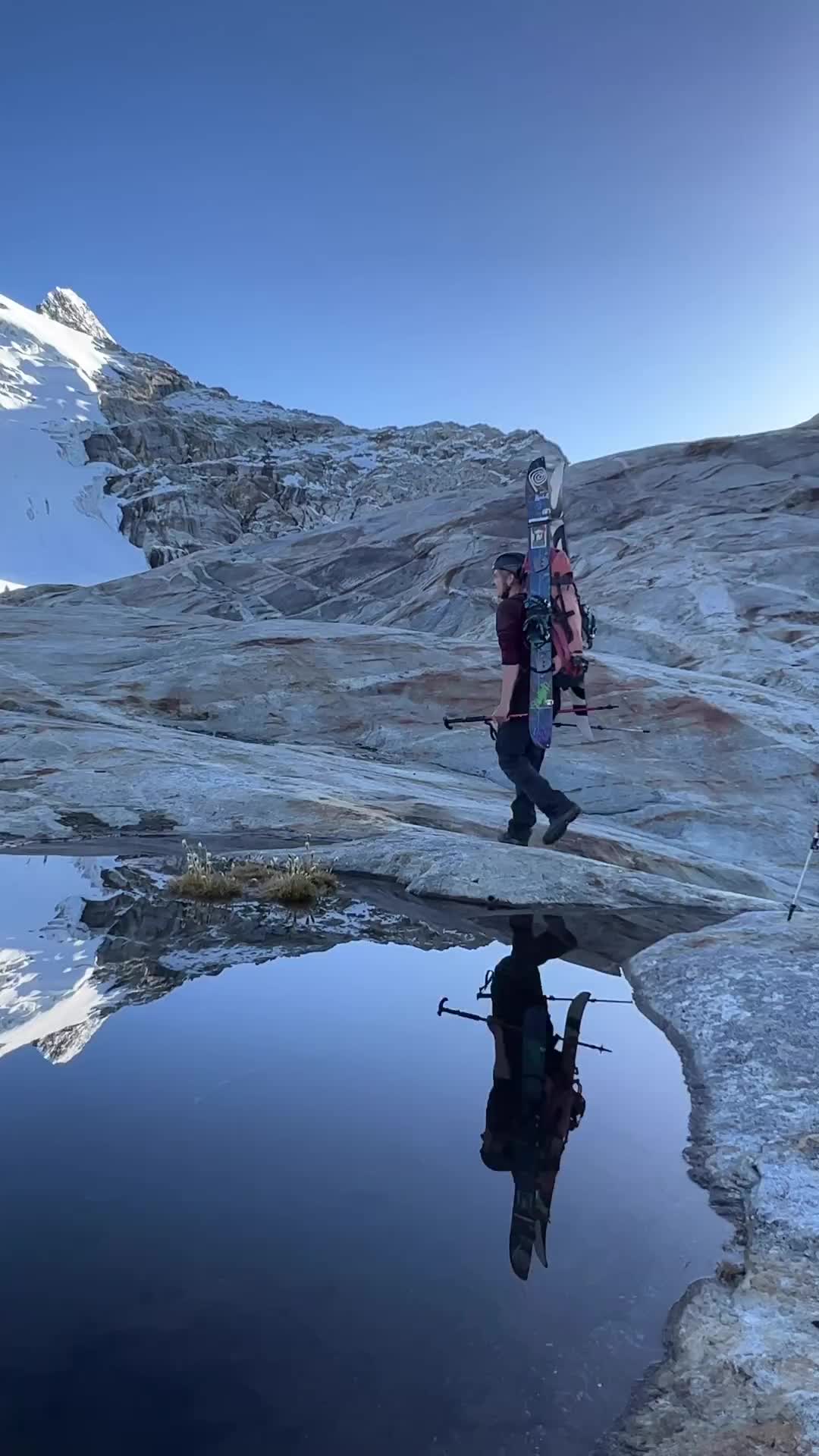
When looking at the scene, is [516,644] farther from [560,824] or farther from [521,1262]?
[521,1262]

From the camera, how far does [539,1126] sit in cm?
457

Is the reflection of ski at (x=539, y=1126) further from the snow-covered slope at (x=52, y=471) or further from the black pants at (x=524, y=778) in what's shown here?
the snow-covered slope at (x=52, y=471)

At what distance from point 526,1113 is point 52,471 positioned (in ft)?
465

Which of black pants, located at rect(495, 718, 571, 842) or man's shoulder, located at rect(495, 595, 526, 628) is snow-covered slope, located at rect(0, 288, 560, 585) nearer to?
man's shoulder, located at rect(495, 595, 526, 628)

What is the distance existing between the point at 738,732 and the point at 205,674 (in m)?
13.7

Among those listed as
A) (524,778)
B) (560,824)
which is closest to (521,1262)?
(560,824)

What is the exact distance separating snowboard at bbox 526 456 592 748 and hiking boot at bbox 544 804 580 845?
2.81 feet

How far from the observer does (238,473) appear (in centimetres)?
11488

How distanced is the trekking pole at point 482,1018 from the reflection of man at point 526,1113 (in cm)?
1

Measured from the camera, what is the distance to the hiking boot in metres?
11.2

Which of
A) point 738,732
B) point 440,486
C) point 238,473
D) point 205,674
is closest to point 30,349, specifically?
point 238,473

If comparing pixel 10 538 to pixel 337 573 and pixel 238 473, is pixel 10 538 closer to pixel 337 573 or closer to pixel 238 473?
pixel 238 473

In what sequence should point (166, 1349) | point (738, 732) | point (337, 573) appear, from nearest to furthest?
point (166, 1349), point (738, 732), point (337, 573)

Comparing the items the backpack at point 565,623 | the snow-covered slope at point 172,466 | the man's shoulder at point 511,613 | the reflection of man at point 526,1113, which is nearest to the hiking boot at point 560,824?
the backpack at point 565,623
